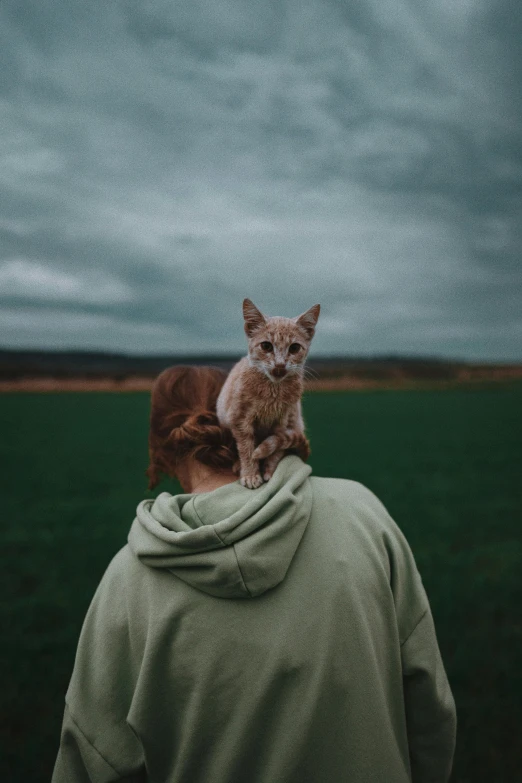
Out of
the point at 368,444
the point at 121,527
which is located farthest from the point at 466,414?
the point at 121,527

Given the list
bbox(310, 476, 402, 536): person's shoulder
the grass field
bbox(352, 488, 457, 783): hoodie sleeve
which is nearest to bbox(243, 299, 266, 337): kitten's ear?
bbox(310, 476, 402, 536): person's shoulder

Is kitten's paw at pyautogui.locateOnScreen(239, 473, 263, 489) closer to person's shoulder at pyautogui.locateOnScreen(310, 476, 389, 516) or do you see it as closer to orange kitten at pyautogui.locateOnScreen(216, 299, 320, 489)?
orange kitten at pyautogui.locateOnScreen(216, 299, 320, 489)

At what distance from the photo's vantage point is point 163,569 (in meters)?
1.86

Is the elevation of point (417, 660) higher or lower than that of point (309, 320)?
lower

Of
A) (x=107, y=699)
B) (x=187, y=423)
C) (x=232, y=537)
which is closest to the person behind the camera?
(x=232, y=537)

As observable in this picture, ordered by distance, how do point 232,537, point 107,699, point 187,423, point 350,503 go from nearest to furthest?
1. point 232,537
2. point 107,699
3. point 350,503
4. point 187,423

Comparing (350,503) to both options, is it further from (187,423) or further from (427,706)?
(427,706)

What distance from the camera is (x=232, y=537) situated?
5.70 feet

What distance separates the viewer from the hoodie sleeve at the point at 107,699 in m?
1.91

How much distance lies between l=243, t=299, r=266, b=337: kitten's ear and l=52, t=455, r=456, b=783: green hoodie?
0.57 meters

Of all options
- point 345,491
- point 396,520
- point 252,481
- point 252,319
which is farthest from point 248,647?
point 396,520

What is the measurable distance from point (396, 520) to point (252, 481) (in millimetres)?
9476

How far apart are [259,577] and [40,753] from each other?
373cm

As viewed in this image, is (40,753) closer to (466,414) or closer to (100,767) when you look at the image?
(100,767)
